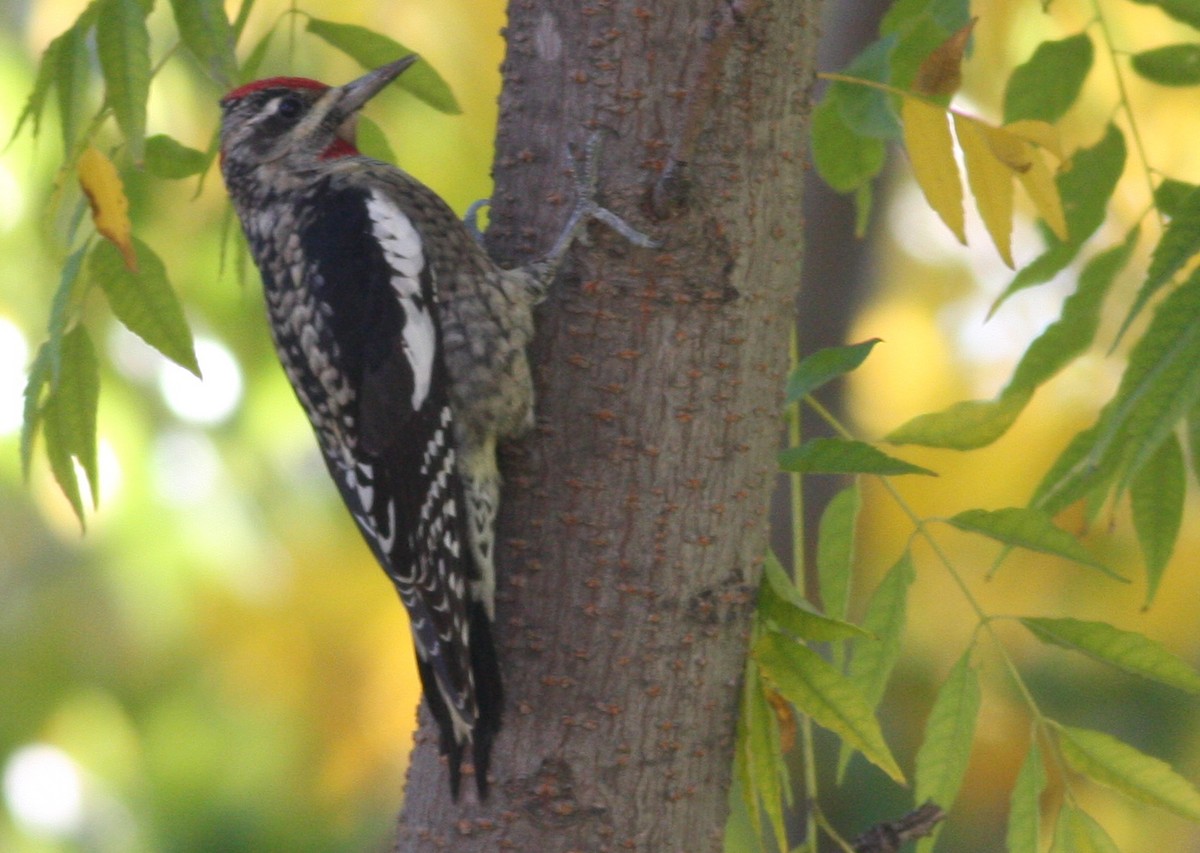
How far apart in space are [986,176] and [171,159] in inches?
39.4

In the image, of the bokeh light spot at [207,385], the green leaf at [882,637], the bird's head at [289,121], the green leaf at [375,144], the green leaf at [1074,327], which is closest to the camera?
the green leaf at [882,637]

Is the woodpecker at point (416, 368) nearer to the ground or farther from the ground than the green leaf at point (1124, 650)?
farther from the ground

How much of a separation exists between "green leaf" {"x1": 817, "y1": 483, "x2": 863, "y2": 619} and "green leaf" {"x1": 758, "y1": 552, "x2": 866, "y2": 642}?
5cm

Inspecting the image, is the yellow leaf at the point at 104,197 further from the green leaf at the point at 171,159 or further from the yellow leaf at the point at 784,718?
the yellow leaf at the point at 784,718

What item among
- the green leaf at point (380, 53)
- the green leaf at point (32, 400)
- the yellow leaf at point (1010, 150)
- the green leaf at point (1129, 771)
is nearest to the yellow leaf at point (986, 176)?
the yellow leaf at point (1010, 150)

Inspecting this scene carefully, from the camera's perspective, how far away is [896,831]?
143 centimetres

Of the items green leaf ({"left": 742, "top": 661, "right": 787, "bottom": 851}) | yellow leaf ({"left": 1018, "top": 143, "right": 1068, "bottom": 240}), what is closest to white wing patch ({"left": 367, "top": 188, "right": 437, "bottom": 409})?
green leaf ({"left": 742, "top": 661, "right": 787, "bottom": 851})

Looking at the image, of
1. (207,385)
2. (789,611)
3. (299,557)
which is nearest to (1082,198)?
(789,611)

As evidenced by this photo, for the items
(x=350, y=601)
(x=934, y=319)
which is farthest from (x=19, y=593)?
(x=934, y=319)

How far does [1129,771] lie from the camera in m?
1.38

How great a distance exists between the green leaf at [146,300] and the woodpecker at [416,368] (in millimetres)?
405

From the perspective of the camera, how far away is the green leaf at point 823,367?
55.5 inches

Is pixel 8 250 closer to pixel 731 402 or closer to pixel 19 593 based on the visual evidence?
pixel 19 593

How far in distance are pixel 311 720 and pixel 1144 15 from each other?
3528mm
